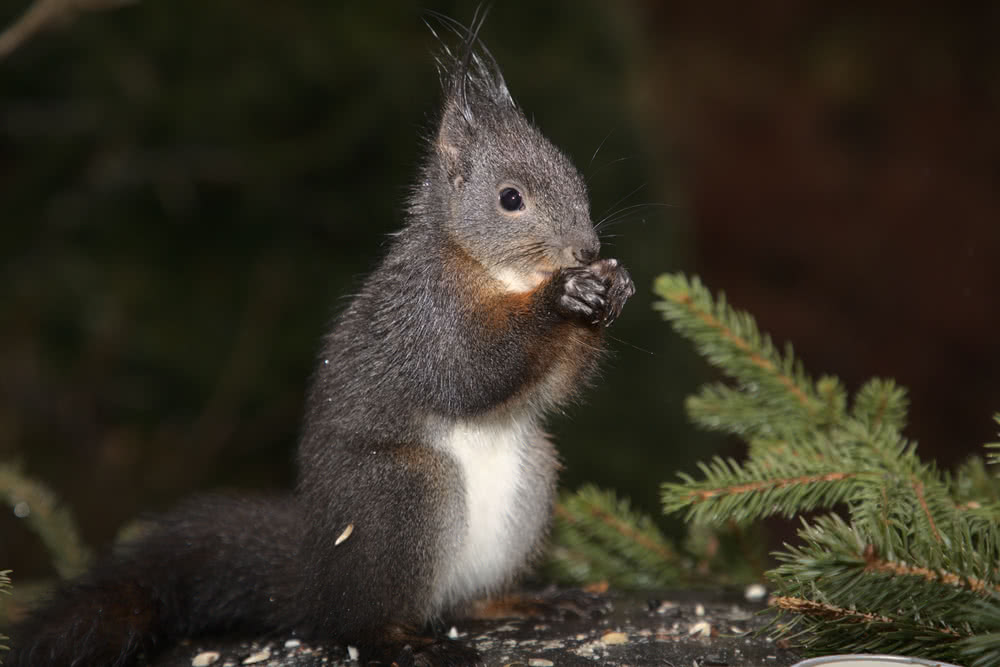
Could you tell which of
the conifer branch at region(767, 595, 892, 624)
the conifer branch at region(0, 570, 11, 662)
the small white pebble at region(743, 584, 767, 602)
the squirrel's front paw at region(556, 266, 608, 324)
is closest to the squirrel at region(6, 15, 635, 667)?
the squirrel's front paw at region(556, 266, 608, 324)

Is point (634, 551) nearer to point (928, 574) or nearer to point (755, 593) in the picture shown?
point (755, 593)

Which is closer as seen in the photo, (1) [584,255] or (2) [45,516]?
(1) [584,255]

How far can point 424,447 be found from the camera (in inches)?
83.2

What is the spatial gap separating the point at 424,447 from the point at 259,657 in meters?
0.55

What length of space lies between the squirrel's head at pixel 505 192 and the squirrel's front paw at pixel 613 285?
7 cm

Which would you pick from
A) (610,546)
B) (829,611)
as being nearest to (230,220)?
(610,546)

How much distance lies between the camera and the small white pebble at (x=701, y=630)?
208 centimetres

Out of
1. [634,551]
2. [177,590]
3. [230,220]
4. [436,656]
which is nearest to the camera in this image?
[436,656]

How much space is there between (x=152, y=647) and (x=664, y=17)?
834 centimetres

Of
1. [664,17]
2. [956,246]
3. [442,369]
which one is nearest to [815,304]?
[956,246]

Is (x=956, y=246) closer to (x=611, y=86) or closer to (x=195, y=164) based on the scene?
(x=611, y=86)

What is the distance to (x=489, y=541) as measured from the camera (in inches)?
86.4

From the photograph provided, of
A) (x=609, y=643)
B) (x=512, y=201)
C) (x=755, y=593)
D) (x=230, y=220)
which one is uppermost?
(x=512, y=201)

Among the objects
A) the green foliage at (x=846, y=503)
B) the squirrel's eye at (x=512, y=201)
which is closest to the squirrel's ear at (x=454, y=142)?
the squirrel's eye at (x=512, y=201)
